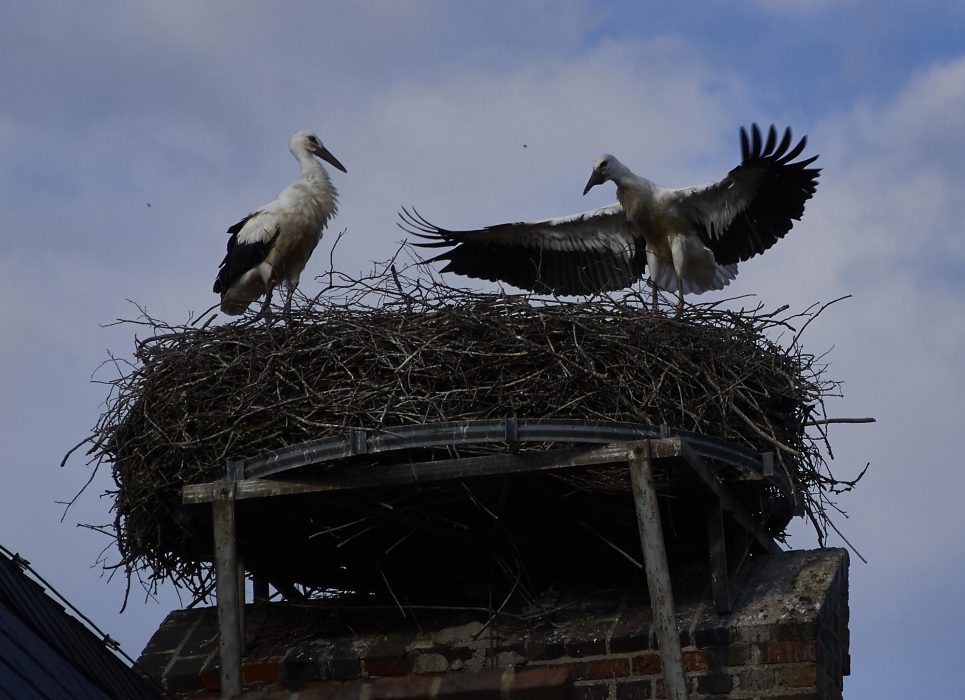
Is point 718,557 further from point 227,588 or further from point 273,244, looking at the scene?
point 273,244

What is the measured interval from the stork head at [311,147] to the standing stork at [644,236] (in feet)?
3.93

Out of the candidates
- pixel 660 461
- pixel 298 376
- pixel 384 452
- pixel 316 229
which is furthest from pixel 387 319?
pixel 316 229

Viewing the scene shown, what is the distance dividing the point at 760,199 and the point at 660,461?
391cm

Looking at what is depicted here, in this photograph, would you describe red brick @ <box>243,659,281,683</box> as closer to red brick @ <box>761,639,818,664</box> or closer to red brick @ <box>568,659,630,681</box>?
red brick @ <box>568,659,630,681</box>

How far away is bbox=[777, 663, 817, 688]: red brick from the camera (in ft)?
21.5

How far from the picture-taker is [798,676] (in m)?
6.58

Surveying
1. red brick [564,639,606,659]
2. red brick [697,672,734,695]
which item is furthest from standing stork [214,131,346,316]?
red brick [697,672,734,695]

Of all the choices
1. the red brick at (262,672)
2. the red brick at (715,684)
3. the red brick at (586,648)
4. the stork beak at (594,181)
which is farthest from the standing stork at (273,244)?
the red brick at (715,684)

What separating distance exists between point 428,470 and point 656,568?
0.93 m

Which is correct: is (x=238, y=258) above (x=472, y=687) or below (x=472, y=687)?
above

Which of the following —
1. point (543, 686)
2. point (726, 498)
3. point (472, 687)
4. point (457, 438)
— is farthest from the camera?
point (726, 498)

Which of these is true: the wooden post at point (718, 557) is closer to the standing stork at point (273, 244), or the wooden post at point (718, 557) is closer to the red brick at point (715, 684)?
the red brick at point (715, 684)

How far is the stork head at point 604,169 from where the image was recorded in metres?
10.8

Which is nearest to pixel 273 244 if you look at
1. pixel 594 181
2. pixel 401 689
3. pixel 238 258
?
pixel 238 258
